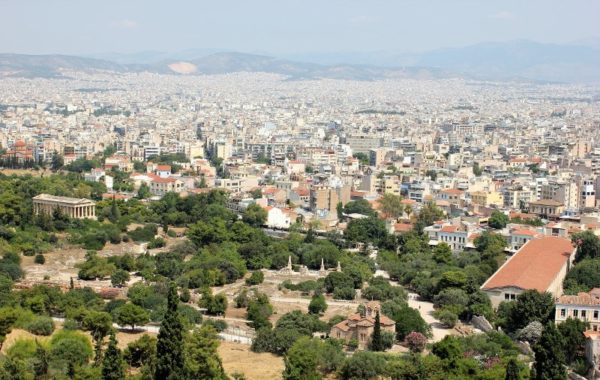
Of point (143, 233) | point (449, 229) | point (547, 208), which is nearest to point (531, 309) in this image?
point (449, 229)

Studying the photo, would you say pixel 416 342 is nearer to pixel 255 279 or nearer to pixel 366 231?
pixel 255 279

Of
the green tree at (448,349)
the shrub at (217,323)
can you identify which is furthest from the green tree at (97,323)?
the green tree at (448,349)

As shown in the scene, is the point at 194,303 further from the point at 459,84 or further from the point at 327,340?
the point at 459,84

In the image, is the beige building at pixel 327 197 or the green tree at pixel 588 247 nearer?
the green tree at pixel 588 247

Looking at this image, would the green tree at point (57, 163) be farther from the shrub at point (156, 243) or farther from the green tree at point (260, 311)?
the green tree at point (260, 311)

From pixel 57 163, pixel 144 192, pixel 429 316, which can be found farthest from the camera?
pixel 57 163

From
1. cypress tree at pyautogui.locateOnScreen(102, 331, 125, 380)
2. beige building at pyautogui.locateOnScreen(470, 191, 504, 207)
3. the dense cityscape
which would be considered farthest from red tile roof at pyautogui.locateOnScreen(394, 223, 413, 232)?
cypress tree at pyautogui.locateOnScreen(102, 331, 125, 380)
